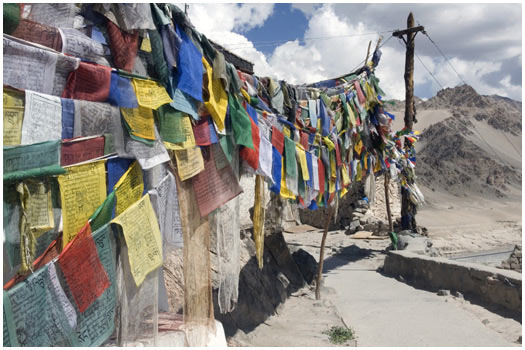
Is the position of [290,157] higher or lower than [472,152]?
lower

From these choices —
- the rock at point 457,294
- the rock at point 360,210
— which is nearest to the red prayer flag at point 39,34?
the rock at point 457,294

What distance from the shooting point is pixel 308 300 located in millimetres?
6383

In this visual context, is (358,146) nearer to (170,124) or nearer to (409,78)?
(170,124)

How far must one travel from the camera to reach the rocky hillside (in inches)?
1206

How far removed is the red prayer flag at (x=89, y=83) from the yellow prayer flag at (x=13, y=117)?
0.81 ft

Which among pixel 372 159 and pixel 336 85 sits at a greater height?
pixel 336 85

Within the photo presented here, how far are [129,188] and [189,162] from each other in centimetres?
48

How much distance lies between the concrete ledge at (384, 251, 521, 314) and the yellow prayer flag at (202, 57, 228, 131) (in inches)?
174

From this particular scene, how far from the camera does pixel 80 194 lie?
1.92 metres

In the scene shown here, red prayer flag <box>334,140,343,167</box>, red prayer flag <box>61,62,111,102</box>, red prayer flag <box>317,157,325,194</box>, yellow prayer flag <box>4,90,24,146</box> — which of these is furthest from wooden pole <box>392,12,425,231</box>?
yellow prayer flag <box>4,90,24,146</box>

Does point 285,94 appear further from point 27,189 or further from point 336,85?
point 27,189

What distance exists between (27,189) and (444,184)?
105 ft

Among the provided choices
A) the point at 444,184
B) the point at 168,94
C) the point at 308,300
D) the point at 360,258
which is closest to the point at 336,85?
the point at 308,300

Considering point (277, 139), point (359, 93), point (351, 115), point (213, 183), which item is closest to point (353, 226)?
point (359, 93)
